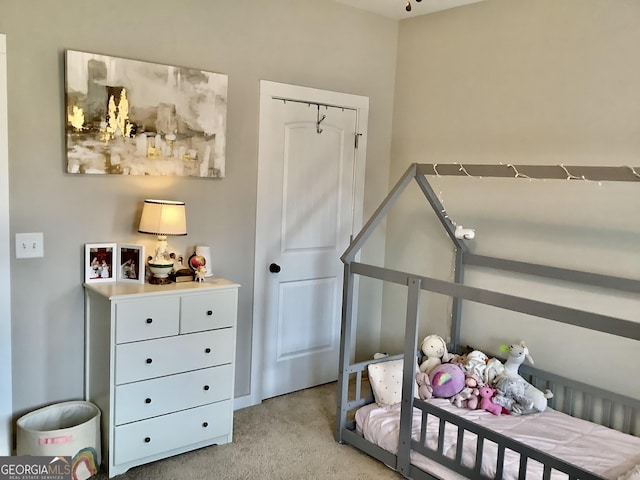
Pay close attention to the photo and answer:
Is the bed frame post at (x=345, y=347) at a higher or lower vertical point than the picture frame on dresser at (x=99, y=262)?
lower

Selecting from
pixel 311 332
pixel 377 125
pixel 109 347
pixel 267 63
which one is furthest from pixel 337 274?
pixel 109 347

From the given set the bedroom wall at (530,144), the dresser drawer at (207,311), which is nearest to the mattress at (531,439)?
the bedroom wall at (530,144)

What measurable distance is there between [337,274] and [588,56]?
197 cm

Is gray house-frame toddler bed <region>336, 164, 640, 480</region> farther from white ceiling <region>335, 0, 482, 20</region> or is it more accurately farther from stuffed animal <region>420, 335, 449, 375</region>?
white ceiling <region>335, 0, 482, 20</region>

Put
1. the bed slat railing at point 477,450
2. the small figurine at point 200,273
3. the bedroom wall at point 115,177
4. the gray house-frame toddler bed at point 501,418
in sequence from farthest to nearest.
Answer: the small figurine at point 200,273 → the bedroom wall at point 115,177 → the gray house-frame toddler bed at point 501,418 → the bed slat railing at point 477,450

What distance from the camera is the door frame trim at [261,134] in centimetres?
333

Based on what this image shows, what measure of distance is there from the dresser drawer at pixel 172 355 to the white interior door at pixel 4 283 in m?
0.52

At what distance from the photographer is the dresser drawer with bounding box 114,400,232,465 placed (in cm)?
262

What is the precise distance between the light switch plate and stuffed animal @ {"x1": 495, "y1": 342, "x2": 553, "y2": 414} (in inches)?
95.0

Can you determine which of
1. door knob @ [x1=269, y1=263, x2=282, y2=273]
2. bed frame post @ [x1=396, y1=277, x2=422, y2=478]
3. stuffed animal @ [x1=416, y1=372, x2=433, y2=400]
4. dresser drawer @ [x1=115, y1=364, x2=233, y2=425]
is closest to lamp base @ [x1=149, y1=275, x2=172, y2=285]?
dresser drawer @ [x1=115, y1=364, x2=233, y2=425]

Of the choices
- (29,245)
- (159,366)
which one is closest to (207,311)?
(159,366)

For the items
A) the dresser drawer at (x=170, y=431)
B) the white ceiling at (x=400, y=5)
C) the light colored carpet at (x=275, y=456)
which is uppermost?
the white ceiling at (x=400, y=5)

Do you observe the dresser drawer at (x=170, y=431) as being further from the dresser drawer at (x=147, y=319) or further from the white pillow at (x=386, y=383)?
the white pillow at (x=386, y=383)

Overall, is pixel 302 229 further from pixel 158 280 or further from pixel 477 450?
pixel 477 450
